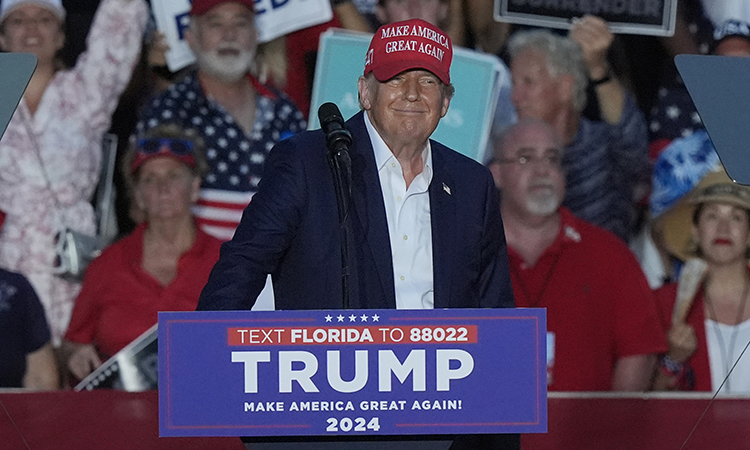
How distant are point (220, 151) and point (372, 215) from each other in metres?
2.47

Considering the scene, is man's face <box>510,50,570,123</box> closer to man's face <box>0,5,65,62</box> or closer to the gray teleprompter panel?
man's face <box>0,5,65,62</box>

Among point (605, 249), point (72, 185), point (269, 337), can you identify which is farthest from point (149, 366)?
point (269, 337)

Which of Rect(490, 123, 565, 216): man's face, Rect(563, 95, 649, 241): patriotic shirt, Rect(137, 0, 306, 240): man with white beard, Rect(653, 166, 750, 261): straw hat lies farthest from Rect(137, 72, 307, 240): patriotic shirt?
Rect(653, 166, 750, 261): straw hat

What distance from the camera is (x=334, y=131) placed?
5.98ft

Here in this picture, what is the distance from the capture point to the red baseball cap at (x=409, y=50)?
2.01 meters

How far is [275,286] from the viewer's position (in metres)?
2.03

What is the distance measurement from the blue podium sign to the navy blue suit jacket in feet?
0.87

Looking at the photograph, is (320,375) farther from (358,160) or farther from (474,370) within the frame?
(358,160)

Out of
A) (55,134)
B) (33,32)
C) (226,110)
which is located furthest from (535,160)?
(33,32)

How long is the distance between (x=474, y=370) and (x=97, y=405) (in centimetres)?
285

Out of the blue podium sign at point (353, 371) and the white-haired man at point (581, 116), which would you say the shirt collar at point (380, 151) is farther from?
the white-haired man at point (581, 116)

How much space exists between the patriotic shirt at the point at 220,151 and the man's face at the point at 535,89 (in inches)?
33.1

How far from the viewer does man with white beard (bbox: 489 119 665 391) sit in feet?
14.3

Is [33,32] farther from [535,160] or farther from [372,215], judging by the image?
[372,215]
